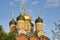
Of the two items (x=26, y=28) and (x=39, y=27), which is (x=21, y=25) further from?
(x=39, y=27)

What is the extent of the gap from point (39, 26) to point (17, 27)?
443cm

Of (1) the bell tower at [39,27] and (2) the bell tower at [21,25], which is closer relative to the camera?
(2) the bell tower at [21,25]

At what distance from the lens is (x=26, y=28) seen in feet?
160

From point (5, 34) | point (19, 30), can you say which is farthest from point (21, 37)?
point (5, 34)

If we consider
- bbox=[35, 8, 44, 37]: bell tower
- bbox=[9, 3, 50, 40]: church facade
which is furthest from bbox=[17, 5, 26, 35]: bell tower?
bbox=[35, 8, 44, 37]: bell tower

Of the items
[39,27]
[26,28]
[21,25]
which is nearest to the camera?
[21,25]

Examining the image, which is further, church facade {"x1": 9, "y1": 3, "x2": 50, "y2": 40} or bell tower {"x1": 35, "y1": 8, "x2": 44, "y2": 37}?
bell tower {"x1": 35, "y1": 8, "x2": 44, "y2": 37}

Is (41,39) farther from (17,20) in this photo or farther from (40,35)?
(17,20)

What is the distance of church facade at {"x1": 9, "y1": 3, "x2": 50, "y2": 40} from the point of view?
46.2 metres

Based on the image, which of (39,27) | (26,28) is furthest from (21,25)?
(39,27)

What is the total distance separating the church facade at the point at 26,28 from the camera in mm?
46156

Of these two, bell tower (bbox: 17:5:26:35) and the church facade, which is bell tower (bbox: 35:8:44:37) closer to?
the church facade

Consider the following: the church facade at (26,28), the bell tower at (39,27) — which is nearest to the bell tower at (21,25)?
the church facade at (26,28)

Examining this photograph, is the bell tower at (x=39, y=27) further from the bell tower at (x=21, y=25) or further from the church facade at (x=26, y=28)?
the bell tower at (x=21, y=25)
